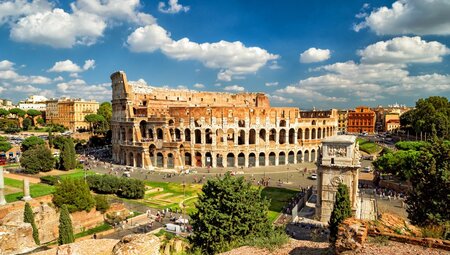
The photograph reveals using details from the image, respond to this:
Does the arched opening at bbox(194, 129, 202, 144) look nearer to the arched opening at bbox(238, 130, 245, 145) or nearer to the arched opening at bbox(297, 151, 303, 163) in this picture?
the arched opening at bbox(238, 130, 245, 145)

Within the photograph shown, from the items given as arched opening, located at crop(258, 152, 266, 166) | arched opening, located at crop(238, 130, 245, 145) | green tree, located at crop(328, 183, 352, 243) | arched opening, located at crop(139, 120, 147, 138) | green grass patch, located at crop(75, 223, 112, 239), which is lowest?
green grass patch, located at crop(75, 223, 112, 239)

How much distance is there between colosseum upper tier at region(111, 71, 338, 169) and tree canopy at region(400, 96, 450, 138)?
21.7 metres

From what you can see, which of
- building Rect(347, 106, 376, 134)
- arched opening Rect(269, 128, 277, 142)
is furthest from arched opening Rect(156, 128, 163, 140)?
building Rect(347, 106, 376, 134)

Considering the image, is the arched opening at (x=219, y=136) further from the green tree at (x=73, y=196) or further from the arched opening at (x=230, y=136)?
the green tree at (x=73, y=196)

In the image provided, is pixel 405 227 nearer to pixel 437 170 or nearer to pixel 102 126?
pixel 437 170

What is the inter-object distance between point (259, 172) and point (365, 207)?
67.0ft

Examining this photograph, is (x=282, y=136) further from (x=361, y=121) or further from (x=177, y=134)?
(x=361, y=121)

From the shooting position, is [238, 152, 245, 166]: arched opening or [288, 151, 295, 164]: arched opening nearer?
[238, 152, 245, 166]: arched opening

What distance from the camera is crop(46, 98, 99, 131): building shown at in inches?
4031

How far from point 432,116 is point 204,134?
1840 inches

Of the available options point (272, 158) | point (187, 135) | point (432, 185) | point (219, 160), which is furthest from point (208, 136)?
point (432, 185)

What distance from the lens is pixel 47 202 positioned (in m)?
26.6

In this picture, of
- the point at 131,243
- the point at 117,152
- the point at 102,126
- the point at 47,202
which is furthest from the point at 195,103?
the point at 131,243

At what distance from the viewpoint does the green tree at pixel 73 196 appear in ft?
86.2
